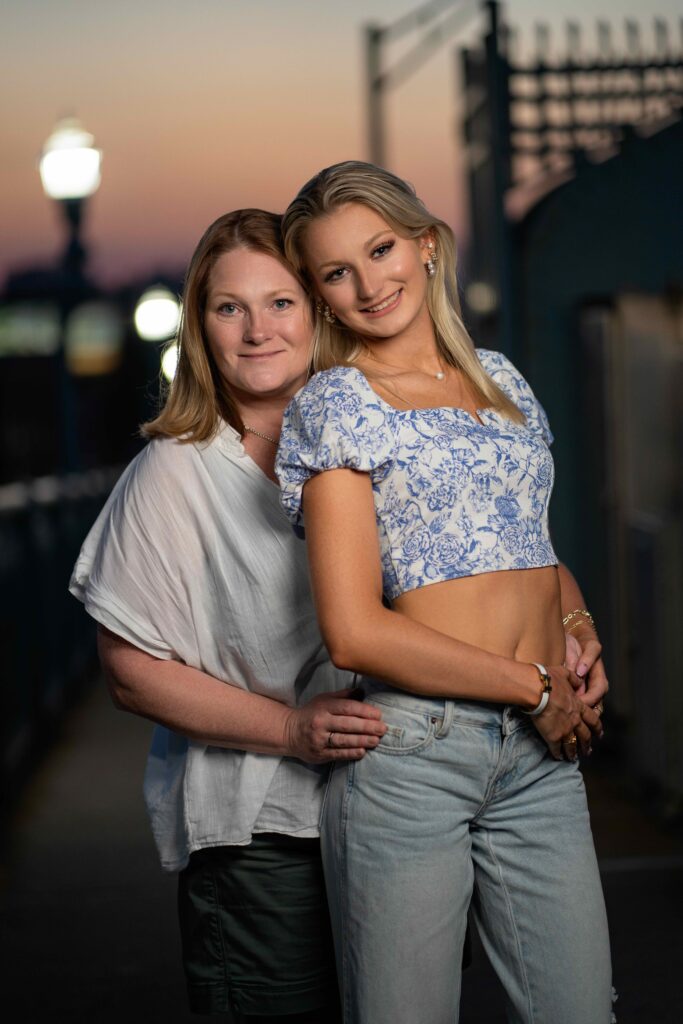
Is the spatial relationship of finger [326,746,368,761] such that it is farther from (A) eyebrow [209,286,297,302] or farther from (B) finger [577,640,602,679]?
(A) eyebrow [209,286,297,302]

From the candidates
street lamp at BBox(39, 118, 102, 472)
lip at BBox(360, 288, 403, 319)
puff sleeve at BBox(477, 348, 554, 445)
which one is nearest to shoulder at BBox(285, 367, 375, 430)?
lip at BBox(360, 288, 403, 319)

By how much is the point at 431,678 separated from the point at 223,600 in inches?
21.4

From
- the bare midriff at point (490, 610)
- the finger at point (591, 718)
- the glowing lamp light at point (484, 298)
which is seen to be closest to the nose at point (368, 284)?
the bare midriff at point (490, 610)

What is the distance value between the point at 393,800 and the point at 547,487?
0.63 m

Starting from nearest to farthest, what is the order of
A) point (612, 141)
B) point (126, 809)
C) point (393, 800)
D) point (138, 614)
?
point (393, 800), point (138, 614), point (126, 809), point (612, 141)

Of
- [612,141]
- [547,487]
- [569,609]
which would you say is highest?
[612,141]

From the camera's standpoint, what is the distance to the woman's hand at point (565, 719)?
2.29m

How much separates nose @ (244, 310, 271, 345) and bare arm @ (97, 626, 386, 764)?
629 mm

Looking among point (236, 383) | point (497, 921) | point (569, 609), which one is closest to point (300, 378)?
point (236, 383)

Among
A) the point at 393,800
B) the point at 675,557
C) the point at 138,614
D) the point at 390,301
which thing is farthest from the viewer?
the point at 675,557

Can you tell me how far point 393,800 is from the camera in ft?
7.35

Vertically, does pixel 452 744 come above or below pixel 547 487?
below

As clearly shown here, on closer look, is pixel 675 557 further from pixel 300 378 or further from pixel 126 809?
pixel 300 378

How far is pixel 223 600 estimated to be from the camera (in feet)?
8.45
